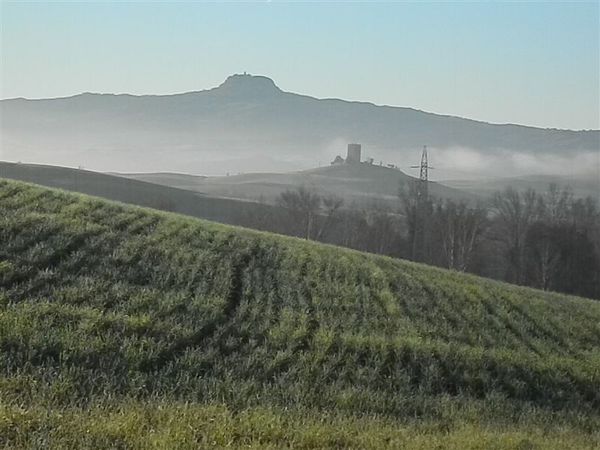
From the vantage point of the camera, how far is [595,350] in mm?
20344

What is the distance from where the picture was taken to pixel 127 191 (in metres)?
109

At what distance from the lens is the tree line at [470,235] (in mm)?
70562

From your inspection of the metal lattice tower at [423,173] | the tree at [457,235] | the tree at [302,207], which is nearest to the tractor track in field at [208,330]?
the tree at [457,235]

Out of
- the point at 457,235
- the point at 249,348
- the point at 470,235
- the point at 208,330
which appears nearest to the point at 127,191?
the point at 457,235

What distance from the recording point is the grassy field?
9.27 m

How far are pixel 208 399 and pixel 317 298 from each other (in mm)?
Result: 8290

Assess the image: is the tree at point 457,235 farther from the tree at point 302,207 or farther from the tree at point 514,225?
the tree at point 302,207

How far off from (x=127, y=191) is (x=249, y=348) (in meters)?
97.9

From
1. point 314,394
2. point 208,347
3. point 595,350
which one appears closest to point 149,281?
→ point 208,347

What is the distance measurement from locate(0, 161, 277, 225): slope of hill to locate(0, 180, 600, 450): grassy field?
7039 centimetres

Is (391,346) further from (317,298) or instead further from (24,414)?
(24,414)

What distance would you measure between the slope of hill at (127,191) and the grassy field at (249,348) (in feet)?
231

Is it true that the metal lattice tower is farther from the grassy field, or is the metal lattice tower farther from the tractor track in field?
the tractor track in field

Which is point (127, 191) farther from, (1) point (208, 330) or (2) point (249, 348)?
(2) point (249, 348)
